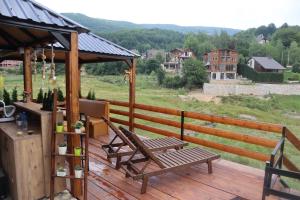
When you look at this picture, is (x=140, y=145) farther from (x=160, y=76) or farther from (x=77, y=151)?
(x=160, y=76)

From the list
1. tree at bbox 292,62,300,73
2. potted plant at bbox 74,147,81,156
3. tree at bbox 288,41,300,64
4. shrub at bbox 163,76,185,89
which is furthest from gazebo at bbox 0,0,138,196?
tree at bbox 288,41,300,64

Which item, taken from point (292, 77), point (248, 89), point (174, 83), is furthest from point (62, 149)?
point (292, 77)

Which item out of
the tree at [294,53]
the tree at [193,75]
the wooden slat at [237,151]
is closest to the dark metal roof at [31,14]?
the wooden slat at [237,151]

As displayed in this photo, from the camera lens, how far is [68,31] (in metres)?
3.12

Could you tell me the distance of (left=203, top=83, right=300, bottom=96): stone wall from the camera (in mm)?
38156

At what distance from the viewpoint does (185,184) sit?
3.88 metres

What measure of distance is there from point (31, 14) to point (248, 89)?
3930 cm

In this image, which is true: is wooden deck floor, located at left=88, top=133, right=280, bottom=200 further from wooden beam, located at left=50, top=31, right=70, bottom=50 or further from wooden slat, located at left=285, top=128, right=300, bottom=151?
wooden beam, located at left=50, top=31, right=70, bottom=50

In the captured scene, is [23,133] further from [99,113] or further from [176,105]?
[176,105]

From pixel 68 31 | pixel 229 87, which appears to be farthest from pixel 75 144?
pixel 229 87

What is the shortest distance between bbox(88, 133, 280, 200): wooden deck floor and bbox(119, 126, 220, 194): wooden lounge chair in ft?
0.64

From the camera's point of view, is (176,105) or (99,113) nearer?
(99,113)

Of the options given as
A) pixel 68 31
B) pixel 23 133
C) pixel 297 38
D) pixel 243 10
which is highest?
pixel 243 10

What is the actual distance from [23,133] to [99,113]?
3862 millimetres
